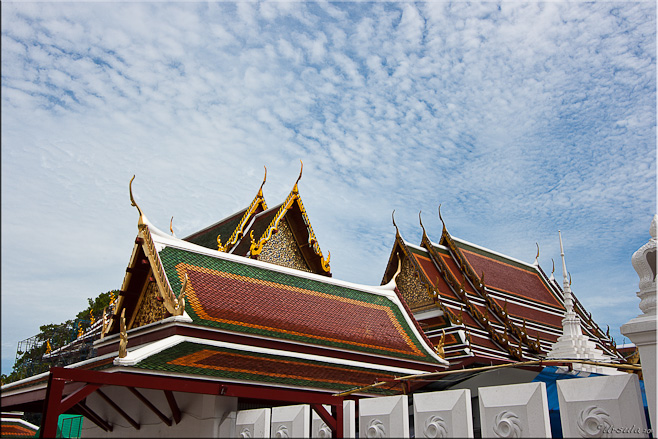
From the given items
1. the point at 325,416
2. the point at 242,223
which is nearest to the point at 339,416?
the point at 325,416

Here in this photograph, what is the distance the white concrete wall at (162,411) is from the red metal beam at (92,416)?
62 millimetres

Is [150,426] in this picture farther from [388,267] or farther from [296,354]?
[388,267]

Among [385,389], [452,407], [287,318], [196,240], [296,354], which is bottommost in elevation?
[452,407]

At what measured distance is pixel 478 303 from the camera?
16.9 meters

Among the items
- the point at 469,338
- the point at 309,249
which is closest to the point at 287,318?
the point at 309,249

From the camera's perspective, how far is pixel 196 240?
16.5 metres

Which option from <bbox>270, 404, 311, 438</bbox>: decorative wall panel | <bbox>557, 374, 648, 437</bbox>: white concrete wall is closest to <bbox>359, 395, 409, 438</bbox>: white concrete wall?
<bbox>270, 404, 311, 438</bbox>: decorative wall panel

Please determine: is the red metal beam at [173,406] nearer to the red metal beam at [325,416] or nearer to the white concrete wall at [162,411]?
the white concrete wall at [162,411]

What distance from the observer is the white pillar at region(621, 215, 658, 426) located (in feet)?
13.9

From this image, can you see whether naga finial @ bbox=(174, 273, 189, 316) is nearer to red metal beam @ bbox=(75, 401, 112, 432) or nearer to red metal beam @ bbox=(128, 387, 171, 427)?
red metal beam @ bbox=(128, 387, 171, 427)

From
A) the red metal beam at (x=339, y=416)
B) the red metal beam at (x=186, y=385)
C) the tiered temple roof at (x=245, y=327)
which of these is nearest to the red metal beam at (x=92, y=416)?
the tiered temple roof at (x=245, y=327)

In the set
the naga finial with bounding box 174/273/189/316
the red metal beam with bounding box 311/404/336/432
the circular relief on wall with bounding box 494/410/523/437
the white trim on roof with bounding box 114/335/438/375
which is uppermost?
the naga finial with bounding box 174/273/189/316

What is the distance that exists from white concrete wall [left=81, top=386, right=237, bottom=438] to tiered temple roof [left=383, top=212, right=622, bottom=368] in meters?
7.29

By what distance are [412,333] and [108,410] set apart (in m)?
5.59
